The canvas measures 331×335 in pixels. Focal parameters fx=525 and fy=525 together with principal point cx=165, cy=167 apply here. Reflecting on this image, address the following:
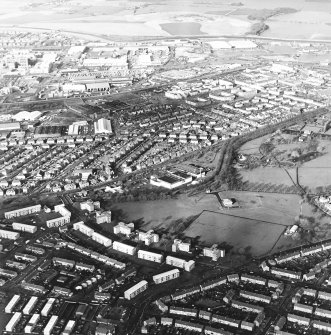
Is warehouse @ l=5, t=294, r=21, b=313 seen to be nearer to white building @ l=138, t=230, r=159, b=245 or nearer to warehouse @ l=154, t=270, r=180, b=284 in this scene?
warehouse @ l=154, t=270, r=180, b=284

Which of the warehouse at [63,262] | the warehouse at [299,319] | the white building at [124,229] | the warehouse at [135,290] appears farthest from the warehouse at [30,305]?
the warehouse at [299,319]

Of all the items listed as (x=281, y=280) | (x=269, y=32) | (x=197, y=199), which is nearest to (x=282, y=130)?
(x=197, y=199)

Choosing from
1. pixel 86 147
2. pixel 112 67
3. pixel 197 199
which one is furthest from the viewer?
pixel 112 67

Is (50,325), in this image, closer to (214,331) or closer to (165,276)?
(165,276)

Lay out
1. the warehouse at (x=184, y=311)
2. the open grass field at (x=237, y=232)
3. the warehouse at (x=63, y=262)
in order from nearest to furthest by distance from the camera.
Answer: the warehouse at (x=184, y=311) < the warehouse at (x=63, y=262) < the open grass field at (x=237, y=232)

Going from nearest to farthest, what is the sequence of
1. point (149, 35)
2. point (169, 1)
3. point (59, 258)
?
point (59, 258) < point (149, 35) < point (169, 1)

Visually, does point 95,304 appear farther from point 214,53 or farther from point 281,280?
point 214,53

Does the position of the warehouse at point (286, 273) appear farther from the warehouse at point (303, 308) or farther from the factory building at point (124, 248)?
the factory building at point (124, 248)

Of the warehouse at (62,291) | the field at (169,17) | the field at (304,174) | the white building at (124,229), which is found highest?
the field at (169,17)
